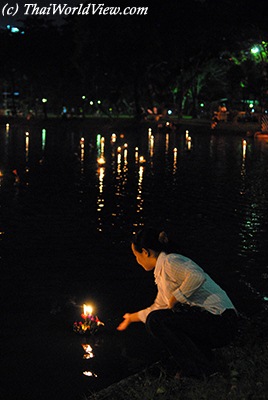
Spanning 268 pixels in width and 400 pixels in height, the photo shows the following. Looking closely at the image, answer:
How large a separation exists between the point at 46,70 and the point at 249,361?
79723 millimetres

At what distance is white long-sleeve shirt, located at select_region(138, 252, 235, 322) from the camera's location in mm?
5453

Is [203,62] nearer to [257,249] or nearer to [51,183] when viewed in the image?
[51,183]

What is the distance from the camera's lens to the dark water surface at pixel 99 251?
6387mm

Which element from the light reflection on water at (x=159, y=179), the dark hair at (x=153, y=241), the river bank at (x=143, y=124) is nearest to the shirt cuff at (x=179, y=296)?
the dark hair at (x=153, y=241)

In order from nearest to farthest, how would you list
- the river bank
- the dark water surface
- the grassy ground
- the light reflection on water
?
the grassy ground, the dark water surface, the light reflection on water, the river bank

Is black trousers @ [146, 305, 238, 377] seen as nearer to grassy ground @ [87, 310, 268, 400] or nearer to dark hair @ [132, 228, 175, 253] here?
grassy ground @ [87, 310, 268, 400]

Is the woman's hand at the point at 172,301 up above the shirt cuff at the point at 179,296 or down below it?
below

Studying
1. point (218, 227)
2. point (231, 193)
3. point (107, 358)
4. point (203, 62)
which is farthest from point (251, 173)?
point (203, 62)

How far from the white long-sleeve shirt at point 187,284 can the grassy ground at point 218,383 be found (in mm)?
512

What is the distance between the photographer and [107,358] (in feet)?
21.1

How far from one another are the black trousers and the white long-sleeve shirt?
0.07m

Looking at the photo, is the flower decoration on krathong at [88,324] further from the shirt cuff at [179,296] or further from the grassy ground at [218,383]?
the shirt cuff at [179,296]

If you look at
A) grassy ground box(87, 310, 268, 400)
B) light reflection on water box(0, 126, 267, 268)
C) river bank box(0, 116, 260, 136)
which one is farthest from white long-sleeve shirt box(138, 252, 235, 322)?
river bank box(0, 116, 260, 136)

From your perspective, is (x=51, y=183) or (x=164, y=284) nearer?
(x=164, y=284)
